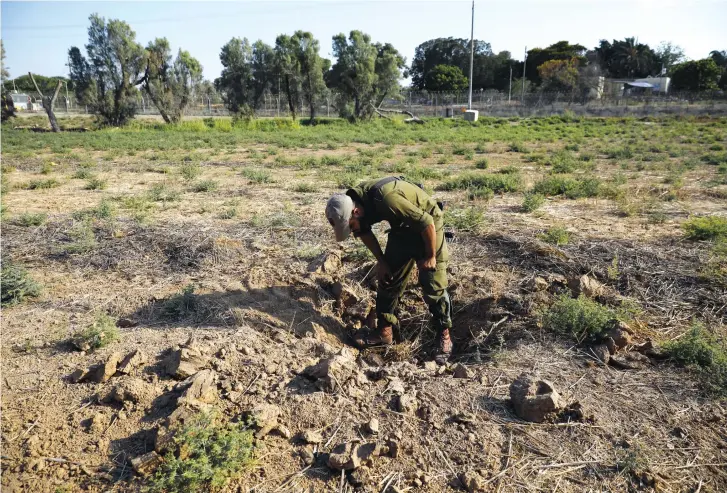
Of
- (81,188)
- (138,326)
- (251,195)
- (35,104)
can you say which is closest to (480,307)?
(138,326)

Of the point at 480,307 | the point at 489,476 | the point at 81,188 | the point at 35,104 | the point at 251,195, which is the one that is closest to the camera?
the point at 489,476

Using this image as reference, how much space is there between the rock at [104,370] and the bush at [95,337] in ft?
1.05

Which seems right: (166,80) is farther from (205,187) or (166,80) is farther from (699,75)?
(699,75)

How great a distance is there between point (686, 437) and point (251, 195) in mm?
7279

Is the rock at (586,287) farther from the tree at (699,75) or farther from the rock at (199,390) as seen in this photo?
the tree at (699,75)

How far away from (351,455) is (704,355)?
2464 mm

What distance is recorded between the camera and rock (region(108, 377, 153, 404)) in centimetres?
278

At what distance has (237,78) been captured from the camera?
34469 millimetres

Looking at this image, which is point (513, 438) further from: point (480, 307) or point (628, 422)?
point (480, 307)

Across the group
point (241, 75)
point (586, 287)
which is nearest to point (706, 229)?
point (586, 287)

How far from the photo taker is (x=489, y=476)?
7.88ft

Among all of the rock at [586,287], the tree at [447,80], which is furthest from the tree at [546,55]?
the rock at [586,287]

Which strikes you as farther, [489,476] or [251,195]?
[251,195]

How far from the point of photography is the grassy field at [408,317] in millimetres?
2484
